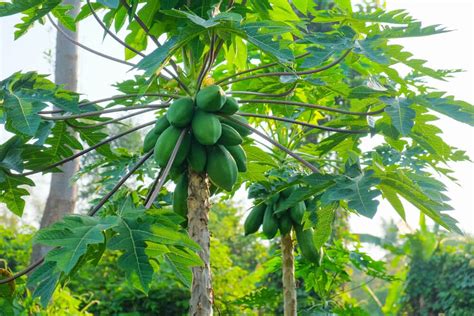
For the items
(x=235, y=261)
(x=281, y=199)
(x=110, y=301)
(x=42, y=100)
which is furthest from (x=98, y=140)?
(x=235, y=261)

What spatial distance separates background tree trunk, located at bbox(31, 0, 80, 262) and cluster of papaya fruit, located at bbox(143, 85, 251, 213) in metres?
3.36

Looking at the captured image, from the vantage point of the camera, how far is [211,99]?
2023mm

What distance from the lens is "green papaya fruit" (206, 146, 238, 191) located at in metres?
2.04

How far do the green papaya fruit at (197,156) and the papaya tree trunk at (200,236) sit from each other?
46 mm

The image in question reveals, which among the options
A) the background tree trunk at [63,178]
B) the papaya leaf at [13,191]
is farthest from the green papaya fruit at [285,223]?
the background tree trunk at [63,178]

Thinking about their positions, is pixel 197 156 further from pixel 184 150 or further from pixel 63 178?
pixel 63 178

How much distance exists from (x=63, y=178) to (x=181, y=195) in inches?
137

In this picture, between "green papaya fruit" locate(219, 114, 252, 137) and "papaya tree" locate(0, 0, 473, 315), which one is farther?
"green papaya fruit" locate(219, 114, 252, 137)

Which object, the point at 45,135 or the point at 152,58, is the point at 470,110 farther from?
the point at 45,135

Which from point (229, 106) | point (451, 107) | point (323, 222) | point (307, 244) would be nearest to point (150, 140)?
point (229, 106)

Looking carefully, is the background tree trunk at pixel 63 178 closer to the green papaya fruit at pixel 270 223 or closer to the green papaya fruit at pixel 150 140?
the green papaya fruit at pixel 270 223

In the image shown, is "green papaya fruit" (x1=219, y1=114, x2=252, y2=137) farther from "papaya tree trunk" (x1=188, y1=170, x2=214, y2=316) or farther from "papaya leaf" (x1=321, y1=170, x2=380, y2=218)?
"papaya leaf" (x1=321, y1=170, x2=380, y2=218)

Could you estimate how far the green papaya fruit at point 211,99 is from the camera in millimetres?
2021

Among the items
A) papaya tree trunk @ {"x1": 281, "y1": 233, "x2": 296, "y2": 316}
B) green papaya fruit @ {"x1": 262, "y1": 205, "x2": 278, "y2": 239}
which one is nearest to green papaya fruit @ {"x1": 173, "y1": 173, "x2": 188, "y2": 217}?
green papaya fruit @ {"x1": 262, "y1": 205, "x2": 278, "y2": 239}
